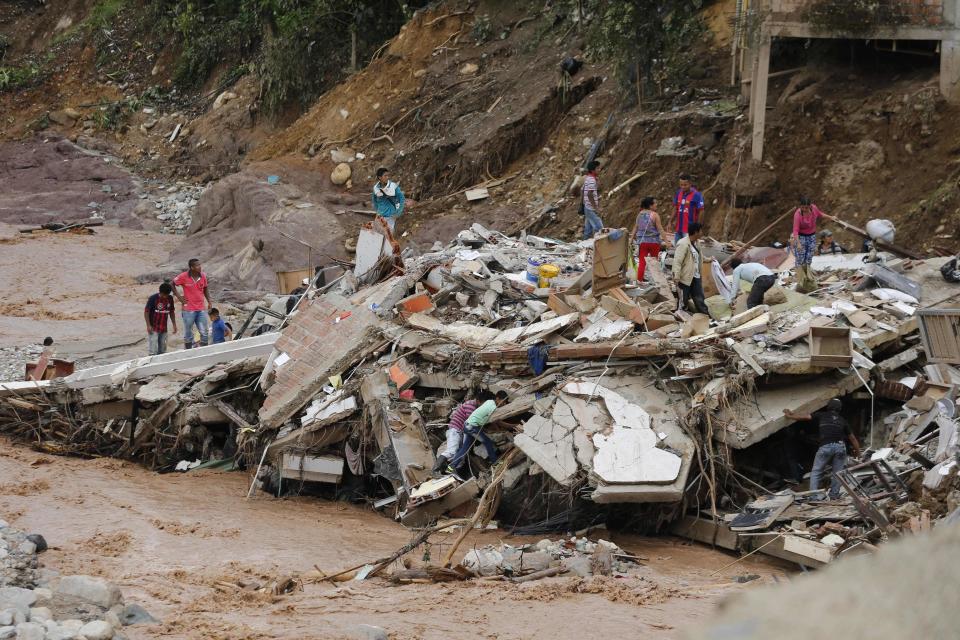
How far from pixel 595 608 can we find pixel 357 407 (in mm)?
4584

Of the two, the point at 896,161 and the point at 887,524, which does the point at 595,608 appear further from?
the point at 896,161

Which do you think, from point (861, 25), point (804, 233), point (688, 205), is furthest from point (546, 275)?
point (861, 25)

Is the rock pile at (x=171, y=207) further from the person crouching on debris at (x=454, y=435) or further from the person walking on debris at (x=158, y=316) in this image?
the person crouching on debris at (x=454, y=435)

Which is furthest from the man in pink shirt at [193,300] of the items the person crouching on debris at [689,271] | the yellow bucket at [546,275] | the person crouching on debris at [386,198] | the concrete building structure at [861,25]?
the concrete building structure at [861,25]

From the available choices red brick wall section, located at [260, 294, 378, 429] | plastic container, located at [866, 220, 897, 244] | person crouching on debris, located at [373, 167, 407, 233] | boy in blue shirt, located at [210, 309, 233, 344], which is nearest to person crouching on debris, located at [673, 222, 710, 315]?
plastic container, located at [866, 220, 897, 244]

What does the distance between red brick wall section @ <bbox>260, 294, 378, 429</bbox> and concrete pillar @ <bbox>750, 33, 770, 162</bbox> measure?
6.85 m

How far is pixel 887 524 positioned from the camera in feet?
26.3

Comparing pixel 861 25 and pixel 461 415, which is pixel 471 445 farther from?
pixel 861 25

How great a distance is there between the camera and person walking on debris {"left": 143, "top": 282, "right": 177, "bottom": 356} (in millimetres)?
14336

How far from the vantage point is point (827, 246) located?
14398 millimetres

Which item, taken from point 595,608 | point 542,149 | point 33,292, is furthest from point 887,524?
point 33,292

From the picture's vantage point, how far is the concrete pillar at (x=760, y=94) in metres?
15.8

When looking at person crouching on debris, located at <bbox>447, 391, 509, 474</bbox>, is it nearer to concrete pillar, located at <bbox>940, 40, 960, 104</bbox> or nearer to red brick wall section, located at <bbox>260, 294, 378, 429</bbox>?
red brick wall section, located at <bbox>260, 294, 378, 429</bbox>

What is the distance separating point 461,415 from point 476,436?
1.02 feet
